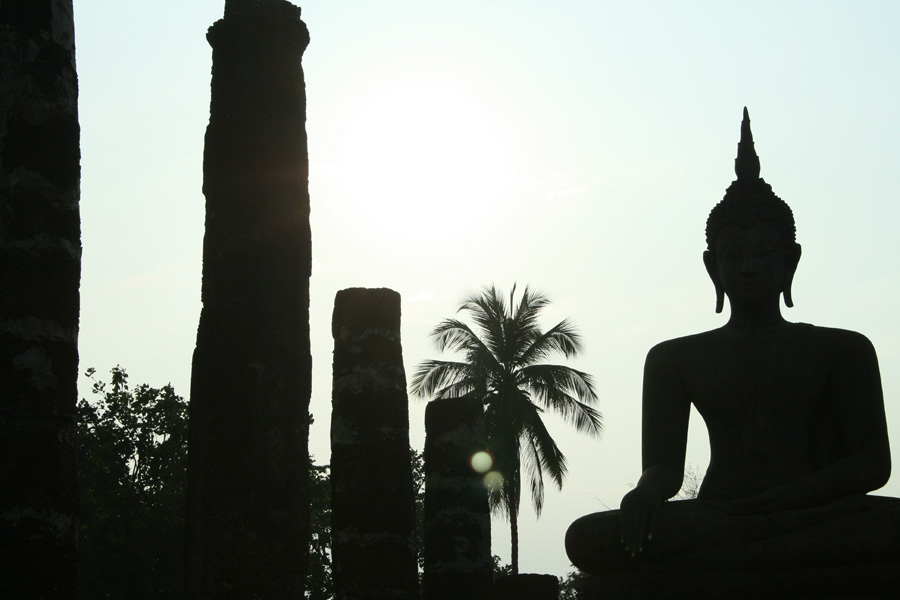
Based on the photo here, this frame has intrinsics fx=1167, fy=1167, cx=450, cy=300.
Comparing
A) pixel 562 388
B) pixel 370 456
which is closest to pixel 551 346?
pixel 562 388

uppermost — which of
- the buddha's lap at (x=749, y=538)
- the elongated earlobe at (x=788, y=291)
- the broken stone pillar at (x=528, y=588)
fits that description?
the elongated earlobe at (x=788, y=291)

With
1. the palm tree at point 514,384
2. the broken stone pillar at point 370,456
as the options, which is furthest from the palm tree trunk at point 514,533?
the broken stone pillar at point 370,456

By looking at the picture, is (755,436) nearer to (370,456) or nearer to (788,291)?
(788,291)

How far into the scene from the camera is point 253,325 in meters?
8.05

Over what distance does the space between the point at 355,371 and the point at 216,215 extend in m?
2.97

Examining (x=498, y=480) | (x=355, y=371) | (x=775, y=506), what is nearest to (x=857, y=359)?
(x=775, y=506)

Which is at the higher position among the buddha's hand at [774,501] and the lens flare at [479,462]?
the lens flare at [479,462]

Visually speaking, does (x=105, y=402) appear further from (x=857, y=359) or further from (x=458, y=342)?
(x=857, y=359)

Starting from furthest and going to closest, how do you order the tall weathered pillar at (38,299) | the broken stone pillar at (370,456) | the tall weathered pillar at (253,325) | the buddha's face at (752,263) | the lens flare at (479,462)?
1. the lens flare at (479,462)
2. the broken stone pillar at (370,456)
3. the tall weathered pillar at (253,325)
4. the buddha's face at (752,263)
5. the tall weathered pillar at (38,299)

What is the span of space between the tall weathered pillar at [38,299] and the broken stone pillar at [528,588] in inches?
350

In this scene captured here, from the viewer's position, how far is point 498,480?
27.9 metres

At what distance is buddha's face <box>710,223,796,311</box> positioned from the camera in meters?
5.87

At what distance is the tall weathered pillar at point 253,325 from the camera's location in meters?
7.70

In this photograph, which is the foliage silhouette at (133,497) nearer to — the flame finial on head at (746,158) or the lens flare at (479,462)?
the lens flare at (479,462)
